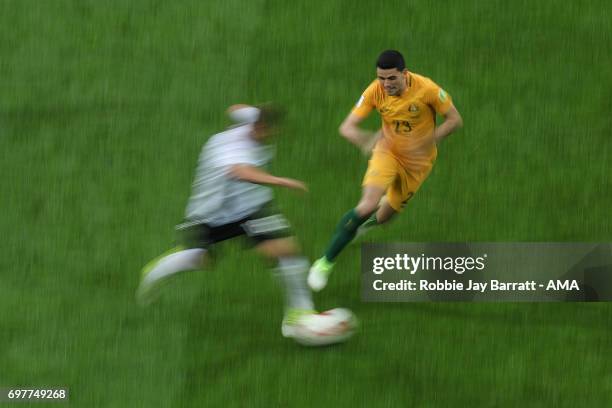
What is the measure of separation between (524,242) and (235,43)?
4450mm

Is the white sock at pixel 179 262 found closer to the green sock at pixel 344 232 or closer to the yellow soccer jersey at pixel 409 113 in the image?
the green sock at pixel 344 232

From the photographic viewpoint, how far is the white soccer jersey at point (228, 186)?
10844mm

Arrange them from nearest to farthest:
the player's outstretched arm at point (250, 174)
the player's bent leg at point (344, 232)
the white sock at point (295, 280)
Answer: the player's outstretched arm at point (250, 174)
the white sock at point (295, 280)
the player's bent leg at point (344, 232)

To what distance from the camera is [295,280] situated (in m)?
11.0

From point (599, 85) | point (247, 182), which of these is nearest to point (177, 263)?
point (247, 182)

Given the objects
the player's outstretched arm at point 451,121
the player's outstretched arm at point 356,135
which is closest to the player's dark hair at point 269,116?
the player's outstretched arm at point 356,135

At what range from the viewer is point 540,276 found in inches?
500

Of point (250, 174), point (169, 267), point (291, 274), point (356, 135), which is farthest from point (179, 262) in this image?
point (356, 135)

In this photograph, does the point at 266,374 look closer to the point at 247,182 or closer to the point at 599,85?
the point at 247,182

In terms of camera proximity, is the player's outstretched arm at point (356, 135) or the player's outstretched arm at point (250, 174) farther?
the player's outstretched arm at point (356, 135)

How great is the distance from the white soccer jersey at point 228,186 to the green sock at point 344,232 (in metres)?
1.00

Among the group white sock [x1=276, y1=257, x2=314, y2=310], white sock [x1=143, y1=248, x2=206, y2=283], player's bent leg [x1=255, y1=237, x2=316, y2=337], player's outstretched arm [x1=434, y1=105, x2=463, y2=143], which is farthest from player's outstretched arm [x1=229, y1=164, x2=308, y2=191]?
player's outstretched arm [x1=434, y1=105, x2=463, y2=143]

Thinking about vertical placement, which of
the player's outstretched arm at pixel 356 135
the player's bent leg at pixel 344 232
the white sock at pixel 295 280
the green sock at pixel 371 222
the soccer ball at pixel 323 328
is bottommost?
the soccer ball at pixel 323 328

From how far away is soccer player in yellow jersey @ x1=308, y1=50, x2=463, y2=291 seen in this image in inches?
463
